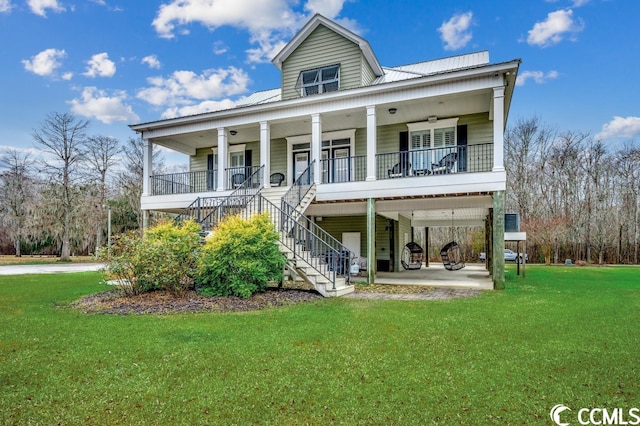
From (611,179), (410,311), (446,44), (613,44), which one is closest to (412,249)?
(410,311)

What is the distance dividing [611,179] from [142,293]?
2946 cm

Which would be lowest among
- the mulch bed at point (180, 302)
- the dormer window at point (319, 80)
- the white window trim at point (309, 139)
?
the mulch bed at point (180, 302)

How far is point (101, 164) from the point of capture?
31.4 metres

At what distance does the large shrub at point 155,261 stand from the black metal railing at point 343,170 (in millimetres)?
6368

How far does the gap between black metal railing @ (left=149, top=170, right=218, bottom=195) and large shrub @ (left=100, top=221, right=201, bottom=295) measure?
626 centimetres

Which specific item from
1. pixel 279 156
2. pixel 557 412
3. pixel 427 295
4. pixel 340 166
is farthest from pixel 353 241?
pixel 557 412

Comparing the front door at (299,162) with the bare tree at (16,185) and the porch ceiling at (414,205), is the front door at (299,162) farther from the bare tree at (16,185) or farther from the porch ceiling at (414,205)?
the bare tree at (16,185)

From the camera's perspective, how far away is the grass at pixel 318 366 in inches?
117

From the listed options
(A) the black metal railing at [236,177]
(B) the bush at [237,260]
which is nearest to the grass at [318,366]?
(B) the bush at [237,260]

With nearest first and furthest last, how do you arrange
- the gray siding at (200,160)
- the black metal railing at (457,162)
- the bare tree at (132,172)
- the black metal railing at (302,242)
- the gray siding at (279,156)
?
the black metal railing at (302,242) → the black metal railing at (457,162) → the gray siding at (279,156) → the gray siding at (200,160) → the bare tree at (132,172)

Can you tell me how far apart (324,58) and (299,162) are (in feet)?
12.8

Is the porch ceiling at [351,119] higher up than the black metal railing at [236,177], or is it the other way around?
the porch ceiling at [351,119]

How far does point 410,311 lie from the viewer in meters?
6.79

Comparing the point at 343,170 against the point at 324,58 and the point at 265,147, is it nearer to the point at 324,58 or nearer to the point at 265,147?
the point at 265,147
